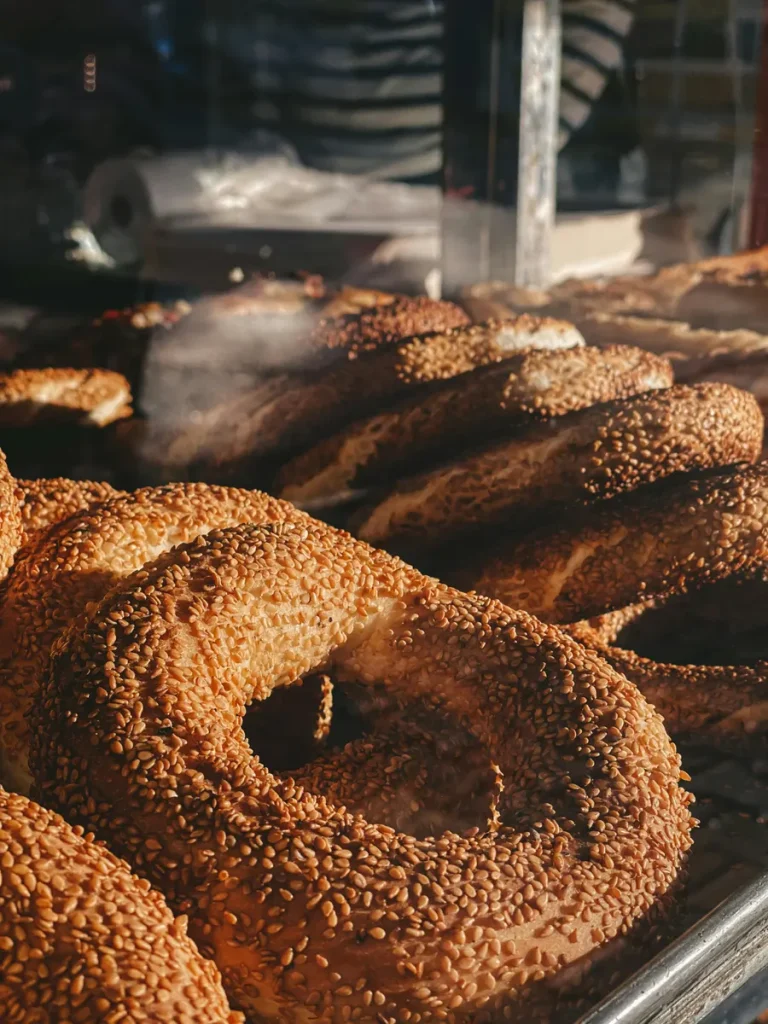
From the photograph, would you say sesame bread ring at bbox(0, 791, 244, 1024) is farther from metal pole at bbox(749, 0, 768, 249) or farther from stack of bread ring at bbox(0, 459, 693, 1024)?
metal pole at bbox(749, 0, 768, 249)

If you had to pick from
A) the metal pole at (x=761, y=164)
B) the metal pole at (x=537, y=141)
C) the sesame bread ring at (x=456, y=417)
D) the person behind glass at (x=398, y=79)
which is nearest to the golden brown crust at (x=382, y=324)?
the sesame bread ring at (x=456, y=417)

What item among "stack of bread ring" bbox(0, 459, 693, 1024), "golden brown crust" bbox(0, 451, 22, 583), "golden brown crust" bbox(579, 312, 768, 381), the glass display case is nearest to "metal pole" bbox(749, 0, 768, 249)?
the glass display case

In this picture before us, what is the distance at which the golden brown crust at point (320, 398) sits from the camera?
204cm

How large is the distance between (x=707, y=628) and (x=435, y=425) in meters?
0.60

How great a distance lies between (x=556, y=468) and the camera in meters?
1.76

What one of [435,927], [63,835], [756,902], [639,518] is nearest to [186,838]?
[63,835]

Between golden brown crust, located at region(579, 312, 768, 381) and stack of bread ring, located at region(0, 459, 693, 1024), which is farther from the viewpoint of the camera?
golden brown crust, located at region(579, 312, 768, 381)

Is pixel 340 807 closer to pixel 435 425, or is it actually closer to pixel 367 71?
pixel 435 425

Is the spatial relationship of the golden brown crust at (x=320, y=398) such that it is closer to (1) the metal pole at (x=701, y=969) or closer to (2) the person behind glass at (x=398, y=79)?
(1) the metal pole at (x=701, y=969)

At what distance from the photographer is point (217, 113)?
11.1ft

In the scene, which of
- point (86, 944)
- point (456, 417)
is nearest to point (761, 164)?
point (456, 417)

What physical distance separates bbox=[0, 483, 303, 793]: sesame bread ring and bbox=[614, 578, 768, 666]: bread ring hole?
69 cm

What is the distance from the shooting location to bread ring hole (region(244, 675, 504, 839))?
137 centimetres

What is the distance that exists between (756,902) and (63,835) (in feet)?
2.41
